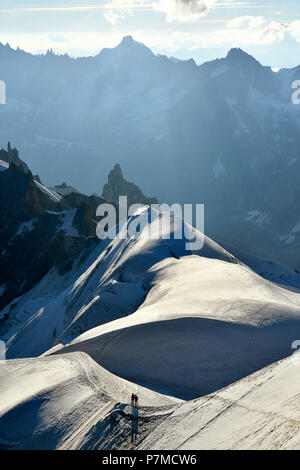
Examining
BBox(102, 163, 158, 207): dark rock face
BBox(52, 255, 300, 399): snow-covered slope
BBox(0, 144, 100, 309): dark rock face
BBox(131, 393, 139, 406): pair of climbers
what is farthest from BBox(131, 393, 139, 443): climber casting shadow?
BBox(102, 163, 158, 207): dark rock face

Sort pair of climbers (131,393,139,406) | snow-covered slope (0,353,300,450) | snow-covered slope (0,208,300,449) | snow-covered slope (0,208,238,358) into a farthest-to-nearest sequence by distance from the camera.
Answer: snow-covered slope (0,208,238,358) → pair of climbers (131,393,139,406) → snow-covered slope (0,208,300,449) → snow-covered slope (0,353,300,450)

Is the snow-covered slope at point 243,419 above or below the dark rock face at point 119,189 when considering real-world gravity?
below

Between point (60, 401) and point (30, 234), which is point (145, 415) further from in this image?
point (30, 234)

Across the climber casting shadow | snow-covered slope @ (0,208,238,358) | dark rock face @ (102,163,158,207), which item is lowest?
snow-covered slope @ (0,208,238,358)

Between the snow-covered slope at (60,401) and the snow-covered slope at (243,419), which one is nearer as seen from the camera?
the snow-covered slope at (243,419)

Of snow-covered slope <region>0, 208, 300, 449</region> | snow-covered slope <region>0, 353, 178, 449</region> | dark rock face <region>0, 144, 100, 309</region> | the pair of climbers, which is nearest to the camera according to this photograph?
snow-covered slope <region>0, 208, 300, 449</region>

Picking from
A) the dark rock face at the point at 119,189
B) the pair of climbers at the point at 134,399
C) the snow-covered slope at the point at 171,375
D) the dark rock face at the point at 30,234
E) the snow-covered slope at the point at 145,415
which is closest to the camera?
the snow-covered slope at the point at 145,415

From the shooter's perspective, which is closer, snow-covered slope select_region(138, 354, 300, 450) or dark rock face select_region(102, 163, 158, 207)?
snow-covered slope select_region(138, 354, 300, 450)

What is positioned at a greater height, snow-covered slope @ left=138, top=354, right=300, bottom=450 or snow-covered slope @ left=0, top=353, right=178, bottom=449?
snow-covered slope @ left=138, top=354, right=300, bottom=450

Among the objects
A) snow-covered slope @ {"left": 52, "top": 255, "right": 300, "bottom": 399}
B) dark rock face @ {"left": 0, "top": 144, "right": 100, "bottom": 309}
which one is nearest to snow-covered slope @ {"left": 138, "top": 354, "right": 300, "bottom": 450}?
snow-covered slope @ {"left": 52, "top": 255, "right": 300, "bottom": 399}

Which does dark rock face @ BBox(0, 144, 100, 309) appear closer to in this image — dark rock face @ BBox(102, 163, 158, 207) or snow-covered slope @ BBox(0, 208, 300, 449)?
snow-covered slope @ BBox(0, 208, 300, 449)

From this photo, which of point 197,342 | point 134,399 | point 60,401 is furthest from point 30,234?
point 134,399

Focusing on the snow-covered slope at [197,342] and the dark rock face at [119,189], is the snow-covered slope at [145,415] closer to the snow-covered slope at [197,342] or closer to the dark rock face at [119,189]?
the snow-covered slope at [197,342]

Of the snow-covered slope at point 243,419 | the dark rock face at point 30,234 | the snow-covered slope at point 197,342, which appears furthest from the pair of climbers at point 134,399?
the dark rock face at point 30,234
